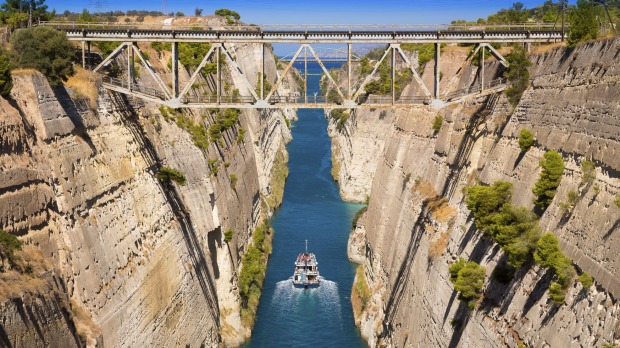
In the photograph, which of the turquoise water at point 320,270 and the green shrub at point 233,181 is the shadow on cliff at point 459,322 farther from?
the green shrub at point 233,181

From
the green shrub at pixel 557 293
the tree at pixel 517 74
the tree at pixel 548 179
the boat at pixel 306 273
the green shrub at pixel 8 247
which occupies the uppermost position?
the tree at pixel 517 74

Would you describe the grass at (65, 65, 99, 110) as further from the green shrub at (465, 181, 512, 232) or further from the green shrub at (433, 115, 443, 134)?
the green shrub at (433, 115, 443, 134)

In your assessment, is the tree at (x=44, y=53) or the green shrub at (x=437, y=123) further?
the green shrub at (x=437, y=123)

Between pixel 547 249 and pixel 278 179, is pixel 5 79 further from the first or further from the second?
pixel 278 179

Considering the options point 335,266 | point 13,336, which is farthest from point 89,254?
point 335,266

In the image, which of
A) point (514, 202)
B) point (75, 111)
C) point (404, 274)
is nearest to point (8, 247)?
point (75, 111)

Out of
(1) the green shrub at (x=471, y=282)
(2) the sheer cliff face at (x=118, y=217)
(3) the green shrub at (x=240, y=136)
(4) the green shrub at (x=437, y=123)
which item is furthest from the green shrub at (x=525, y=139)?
(3) the green shrub at (x=240, y=136)

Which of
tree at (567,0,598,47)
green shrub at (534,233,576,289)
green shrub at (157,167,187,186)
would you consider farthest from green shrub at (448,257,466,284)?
green shrub at (157,167,187,186)

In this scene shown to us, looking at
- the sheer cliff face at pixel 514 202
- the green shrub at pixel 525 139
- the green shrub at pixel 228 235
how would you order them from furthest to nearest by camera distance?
the green shrub at pixel 228 235
the green shrub at pixel 525 139
the sheer cliff face at pixel 514 202
